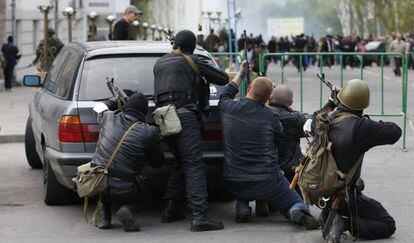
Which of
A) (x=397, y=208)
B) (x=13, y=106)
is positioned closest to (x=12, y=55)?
(x=13, y=106)

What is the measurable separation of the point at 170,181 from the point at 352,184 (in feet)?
5.64

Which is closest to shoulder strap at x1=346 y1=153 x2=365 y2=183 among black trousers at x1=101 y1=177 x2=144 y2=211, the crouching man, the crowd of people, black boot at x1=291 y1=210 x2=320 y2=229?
black boot at x1=291 y1=210 x2=320 y2=229

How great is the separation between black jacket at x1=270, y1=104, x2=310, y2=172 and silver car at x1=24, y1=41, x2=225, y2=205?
55 centimetres

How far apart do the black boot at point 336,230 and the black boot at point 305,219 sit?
687 mm

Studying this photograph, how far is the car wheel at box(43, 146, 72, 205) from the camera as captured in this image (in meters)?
9.78

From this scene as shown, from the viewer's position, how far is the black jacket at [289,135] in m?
9.23

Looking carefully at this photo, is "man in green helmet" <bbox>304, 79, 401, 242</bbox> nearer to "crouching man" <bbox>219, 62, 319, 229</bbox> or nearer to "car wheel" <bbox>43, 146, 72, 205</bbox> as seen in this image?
"crouching man" <bbox>219, 62, 319, 229</bbox>

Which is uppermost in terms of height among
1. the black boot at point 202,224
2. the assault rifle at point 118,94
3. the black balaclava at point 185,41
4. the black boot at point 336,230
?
the black balaclava at point 185,41

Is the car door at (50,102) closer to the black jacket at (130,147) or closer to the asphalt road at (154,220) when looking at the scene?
the asphalt road at (154,220)

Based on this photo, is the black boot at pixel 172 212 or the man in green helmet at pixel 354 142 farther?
the black boot at pixel 172 212

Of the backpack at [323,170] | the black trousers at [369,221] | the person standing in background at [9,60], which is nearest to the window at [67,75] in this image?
the backpack at [323,170]

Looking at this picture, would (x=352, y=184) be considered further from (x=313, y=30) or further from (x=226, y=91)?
(x=313, y=30)

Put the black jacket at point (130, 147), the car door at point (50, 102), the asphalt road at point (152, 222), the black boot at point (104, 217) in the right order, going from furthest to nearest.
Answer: the car door at point (50, 102) < the black boot at point (104, 217) < the black jacket at point (130, 147) < the asphalt road at point (152, 222)

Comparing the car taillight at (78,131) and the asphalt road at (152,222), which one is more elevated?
the car taillight at (78,131)
